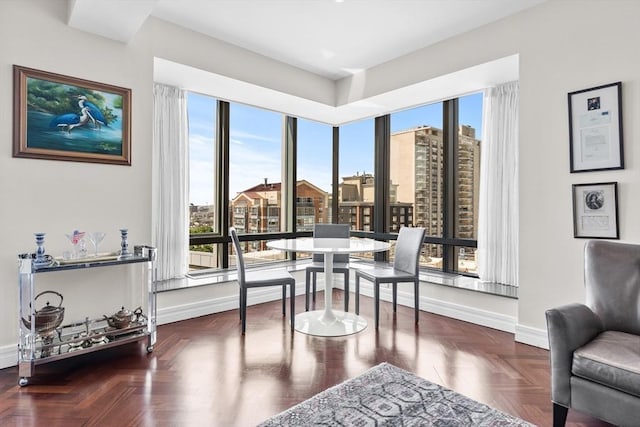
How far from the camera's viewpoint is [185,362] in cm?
264

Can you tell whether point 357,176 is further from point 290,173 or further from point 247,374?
point 247,374

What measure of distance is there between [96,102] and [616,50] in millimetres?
3958

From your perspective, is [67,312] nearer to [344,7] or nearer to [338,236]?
[338,236]

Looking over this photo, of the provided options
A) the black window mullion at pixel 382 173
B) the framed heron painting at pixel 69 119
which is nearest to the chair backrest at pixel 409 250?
the black window mullion at pixel 382 173

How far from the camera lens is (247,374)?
8.02ft

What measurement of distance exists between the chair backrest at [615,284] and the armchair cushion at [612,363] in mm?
187

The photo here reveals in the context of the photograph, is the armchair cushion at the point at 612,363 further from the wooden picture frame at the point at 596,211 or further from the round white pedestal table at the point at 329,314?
the round white pedestal table at the point at 329,314

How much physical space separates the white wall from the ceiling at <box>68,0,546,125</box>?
0.15 meters

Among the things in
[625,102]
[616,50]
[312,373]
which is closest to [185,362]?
[312,373]

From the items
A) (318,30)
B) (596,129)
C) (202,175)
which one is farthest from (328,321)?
(318,30)

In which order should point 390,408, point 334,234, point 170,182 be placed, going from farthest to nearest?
1. point 334,234
2. point 170,182
3. point 390,408

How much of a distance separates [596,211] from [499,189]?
1.11 metres

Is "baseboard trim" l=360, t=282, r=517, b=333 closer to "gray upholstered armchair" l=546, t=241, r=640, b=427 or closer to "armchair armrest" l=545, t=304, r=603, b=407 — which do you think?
"gray upholstered armchair" l=546, t=241, r=640, b=427

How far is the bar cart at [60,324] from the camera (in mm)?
2314
